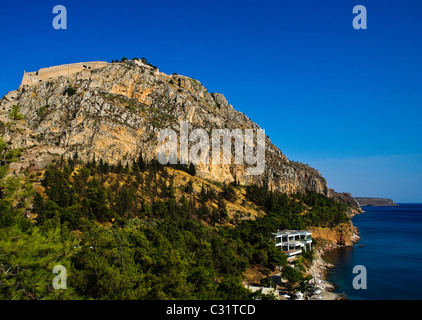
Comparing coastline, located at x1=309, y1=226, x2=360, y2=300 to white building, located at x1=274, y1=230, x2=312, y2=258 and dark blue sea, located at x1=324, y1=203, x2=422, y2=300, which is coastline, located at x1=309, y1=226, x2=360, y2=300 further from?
white building, located at x1=274, y1=230, x2=312, y2=258

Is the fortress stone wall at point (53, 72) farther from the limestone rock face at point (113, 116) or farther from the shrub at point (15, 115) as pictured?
the shrub at point (15, 115)

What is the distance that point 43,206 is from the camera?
3203 centimetres

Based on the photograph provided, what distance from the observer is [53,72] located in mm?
82688

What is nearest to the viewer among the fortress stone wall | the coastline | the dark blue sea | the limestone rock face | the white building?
the coastline

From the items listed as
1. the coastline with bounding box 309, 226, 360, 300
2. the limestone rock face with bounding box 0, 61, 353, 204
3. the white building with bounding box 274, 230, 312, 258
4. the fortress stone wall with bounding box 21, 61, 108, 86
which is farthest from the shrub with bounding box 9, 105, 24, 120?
the fortress stone wall with bounding box 21, 61, 108, 86

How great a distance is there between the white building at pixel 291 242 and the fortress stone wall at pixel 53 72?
75.6 metres

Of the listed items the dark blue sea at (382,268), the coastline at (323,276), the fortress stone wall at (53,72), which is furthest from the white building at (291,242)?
the fortress stone wall at (53,72)

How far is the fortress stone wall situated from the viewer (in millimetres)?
81500

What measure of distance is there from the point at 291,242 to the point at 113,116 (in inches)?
2028

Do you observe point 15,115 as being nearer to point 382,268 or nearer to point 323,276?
point 323,276

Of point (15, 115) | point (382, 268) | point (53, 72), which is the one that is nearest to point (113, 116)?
point (53, 72)

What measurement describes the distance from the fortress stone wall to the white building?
248 ft

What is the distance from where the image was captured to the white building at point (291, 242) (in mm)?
48147
